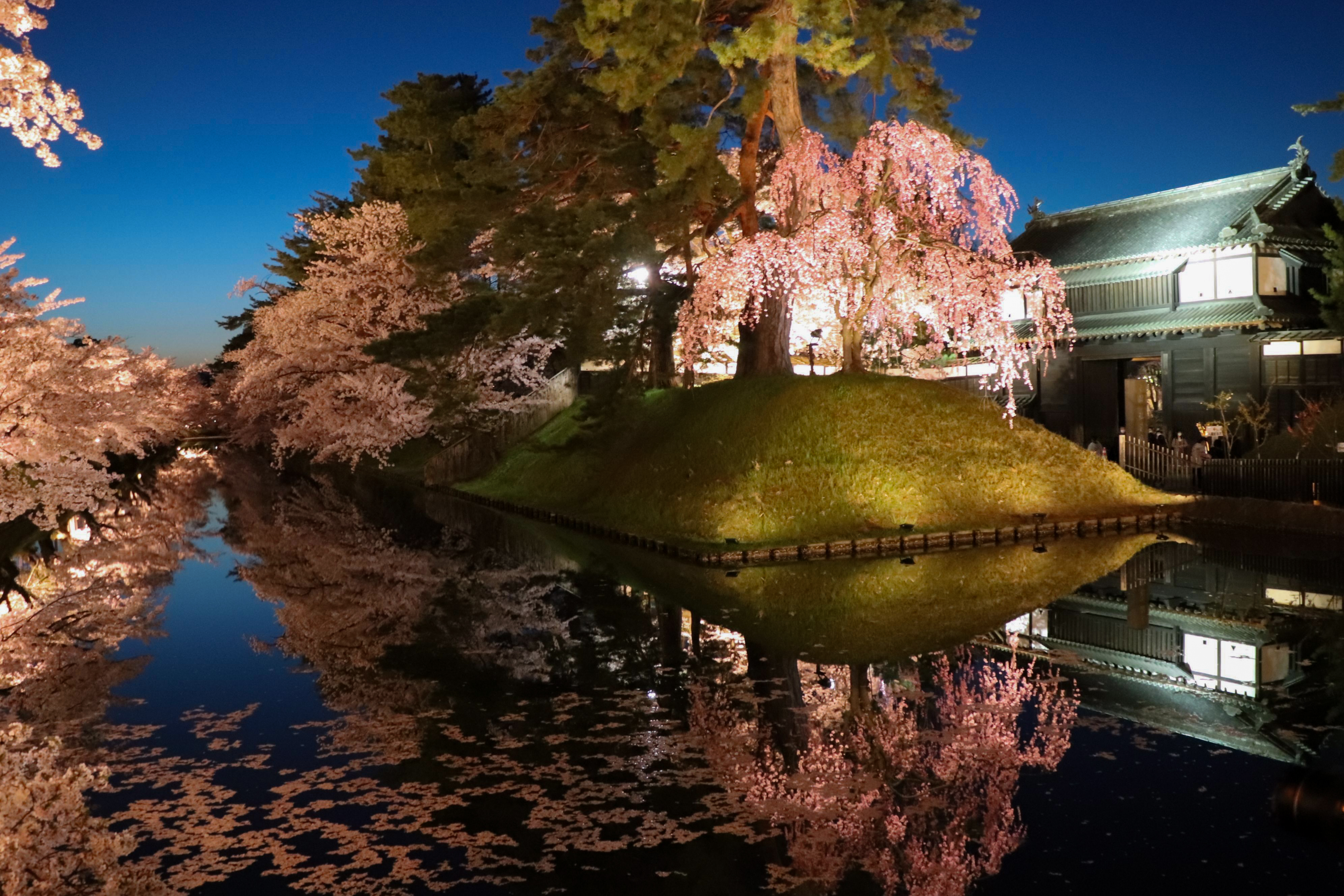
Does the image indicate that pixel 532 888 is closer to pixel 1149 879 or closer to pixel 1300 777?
pixel 1149 879

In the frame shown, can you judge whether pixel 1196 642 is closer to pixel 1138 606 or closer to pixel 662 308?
pixel 1138 606

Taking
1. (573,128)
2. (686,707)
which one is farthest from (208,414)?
(686,707)

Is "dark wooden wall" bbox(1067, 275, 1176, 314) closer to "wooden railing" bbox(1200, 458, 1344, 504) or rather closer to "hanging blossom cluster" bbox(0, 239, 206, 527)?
"wooden railing" bbox(1200, 458, 1344, 504)

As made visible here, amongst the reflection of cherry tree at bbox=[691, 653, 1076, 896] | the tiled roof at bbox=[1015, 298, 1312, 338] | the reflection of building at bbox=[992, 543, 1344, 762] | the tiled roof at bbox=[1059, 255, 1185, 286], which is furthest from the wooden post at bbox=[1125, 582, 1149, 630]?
A: the tiled roof at bbox=[1059, 255, 1185, 286]

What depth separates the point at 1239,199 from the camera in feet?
120

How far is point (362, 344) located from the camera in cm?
4153

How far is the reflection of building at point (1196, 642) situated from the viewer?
436 inches

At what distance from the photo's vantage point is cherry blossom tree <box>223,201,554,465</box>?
42.4 metres

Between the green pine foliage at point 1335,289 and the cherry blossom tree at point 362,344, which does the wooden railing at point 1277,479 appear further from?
the cherry blossom tree at point 362,344

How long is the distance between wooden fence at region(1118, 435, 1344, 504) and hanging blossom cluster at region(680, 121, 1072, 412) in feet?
14.5

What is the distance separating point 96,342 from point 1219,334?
38.2 meters

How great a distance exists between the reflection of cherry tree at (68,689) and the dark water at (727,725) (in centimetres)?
15

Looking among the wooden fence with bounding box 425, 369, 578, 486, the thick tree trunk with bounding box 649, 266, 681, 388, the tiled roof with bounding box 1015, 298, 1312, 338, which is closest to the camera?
the thick tree trunk with bounding box 649, 266, 681, 388

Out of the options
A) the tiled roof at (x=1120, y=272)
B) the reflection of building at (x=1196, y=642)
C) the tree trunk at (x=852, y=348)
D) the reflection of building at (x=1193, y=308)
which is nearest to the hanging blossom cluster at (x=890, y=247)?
the tree trunk at (x=852, y=348)
